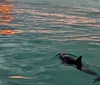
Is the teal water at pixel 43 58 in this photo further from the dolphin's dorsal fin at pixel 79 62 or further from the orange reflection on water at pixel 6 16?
the orange reflection on water at pixel 6 16

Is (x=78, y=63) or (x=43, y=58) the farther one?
(x=43, y=58)

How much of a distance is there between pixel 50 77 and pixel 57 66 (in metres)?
1.83

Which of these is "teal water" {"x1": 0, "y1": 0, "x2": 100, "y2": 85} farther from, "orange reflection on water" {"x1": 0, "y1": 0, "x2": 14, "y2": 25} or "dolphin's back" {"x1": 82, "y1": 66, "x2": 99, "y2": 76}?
"orange reflection on water" {"x1": 0, "y1": 0, "x2": 14, "y2": 25}

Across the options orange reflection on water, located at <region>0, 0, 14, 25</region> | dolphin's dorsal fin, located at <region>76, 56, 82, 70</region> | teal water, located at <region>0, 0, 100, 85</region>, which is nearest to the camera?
teal water, located at <region>0, 0, 100, 85</region>

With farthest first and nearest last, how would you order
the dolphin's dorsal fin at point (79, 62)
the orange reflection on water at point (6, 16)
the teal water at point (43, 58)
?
1. the orange reflection on water at point (6, 16)
2. the dolphin's dorsal fin at point (79, 62)
3. the teal water at point (43, 58)

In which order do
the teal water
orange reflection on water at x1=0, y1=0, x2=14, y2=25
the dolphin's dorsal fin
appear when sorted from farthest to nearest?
1. orange reflection on water at x1=0, y1=0, x2=14, y2=25
2. the dolphin's dorsal fin
3. the teal water

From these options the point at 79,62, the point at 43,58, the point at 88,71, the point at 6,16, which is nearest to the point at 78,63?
the point at 79,62

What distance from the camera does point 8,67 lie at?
47.1ft

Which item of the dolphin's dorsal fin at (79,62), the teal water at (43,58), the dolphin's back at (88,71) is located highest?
the dolphin's dorsal fin at (79,62)

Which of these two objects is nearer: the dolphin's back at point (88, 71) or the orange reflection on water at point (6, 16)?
the dolphin's back at point (88, 71)

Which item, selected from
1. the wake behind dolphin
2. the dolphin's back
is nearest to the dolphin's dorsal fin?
the wake behind dolphin

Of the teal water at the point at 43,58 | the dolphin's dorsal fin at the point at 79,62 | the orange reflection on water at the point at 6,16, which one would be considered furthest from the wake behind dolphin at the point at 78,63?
the orange reflection on water at the point at 6,16

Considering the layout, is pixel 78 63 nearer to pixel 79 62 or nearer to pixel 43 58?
pixel 79 62

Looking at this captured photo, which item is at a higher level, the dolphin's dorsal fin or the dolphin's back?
the dolphin's dorsal fin
